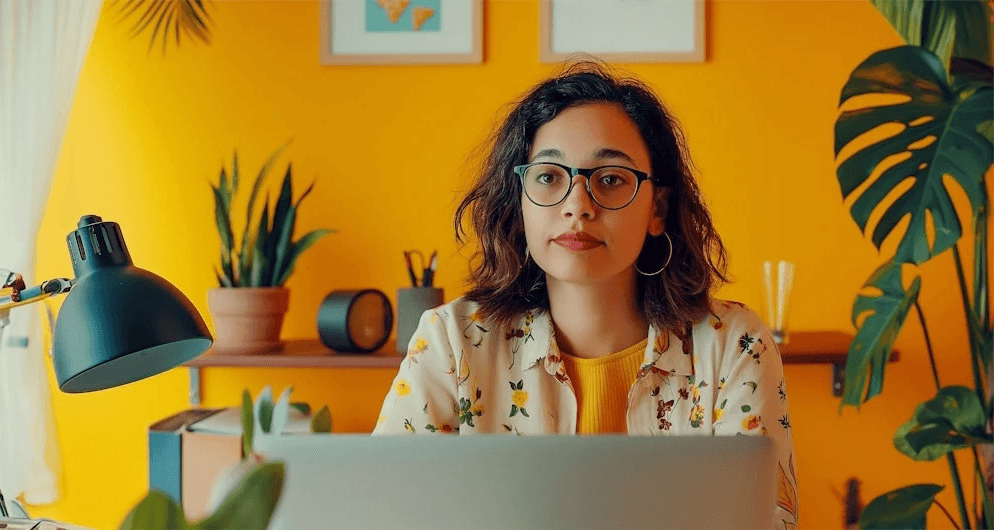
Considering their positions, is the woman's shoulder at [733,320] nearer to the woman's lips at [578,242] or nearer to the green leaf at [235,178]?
the woman's lips at [578,242]

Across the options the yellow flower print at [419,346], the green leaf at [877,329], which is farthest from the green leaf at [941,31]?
the yellow flower print at [419,346]

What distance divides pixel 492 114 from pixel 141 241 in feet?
3.40

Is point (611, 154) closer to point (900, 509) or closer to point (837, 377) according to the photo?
point (900, 509)

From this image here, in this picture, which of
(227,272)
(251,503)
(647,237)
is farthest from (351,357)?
(251,503)

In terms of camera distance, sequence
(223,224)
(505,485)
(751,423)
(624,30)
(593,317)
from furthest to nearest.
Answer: (624,30), (223,224), (593,317), (751,423), (505,485)

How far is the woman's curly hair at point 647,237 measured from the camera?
1460mm

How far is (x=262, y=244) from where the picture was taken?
2.09 meters

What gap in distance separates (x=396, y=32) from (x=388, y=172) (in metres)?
0.37

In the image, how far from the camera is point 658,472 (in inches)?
26.8

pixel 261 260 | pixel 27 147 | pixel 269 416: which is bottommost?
pixel 269 416

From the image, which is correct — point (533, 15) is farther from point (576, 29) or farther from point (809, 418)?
point (809, 418)

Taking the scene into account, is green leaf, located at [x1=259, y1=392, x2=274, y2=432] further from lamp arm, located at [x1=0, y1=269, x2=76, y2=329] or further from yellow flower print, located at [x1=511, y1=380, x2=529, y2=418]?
yellow flower print, located at [x1=511, y1=380, x2=529, y2=418]

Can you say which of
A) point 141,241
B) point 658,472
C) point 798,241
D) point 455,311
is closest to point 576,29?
point 798,241

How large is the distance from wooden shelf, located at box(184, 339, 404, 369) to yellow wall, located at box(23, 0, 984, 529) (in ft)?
0.99
